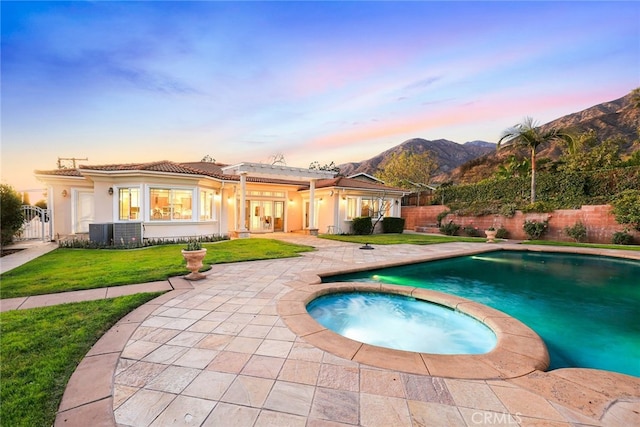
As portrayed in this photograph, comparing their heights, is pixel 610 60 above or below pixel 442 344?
above

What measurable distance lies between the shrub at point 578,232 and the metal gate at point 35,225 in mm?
25538

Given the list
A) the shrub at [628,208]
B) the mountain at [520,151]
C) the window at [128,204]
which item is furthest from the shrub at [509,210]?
the window at [128,204]

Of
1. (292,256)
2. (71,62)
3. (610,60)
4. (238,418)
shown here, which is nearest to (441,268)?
(292,256)

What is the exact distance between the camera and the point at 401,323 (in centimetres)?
461

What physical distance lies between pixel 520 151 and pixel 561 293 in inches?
1333

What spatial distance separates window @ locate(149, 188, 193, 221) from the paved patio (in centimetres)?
970

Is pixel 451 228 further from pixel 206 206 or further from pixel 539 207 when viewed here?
pixel 206 206

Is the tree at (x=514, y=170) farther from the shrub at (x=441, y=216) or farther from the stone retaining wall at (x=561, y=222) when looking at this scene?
the shrub at (x=441, y=216)

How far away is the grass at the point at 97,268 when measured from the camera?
5.26 m

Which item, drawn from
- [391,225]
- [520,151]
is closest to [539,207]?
[391,225]

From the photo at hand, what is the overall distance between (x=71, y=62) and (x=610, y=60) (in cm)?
2522

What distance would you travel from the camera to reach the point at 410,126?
71.7ft

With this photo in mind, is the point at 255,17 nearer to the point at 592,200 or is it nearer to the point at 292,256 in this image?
the point at 292,256

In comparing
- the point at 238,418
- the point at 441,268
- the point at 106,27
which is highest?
the point at 106,27
